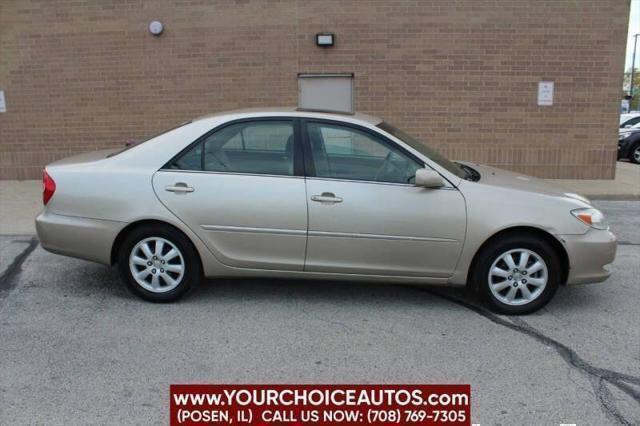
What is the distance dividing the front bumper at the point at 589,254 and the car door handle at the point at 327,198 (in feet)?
5.70

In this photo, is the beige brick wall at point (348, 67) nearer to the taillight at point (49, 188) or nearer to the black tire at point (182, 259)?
the taillight at point (49, 188)

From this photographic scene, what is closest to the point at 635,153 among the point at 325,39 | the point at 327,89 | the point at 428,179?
the point at 327,89

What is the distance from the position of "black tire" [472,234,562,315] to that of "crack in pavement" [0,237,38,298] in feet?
13.2

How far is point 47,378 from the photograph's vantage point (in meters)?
3.47

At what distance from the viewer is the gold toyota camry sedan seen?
14.4ft

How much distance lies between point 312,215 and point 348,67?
6.48 m

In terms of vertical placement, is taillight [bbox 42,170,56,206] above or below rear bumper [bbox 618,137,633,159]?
above

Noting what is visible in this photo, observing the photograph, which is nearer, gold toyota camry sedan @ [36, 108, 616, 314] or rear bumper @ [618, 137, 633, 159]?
gold toyota camry sedan @ [36, 108, 616, 314]

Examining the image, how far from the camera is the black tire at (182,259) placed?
453 cm

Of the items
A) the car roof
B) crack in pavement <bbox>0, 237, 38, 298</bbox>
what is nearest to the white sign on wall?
the car roof

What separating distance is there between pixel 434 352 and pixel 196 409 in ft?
5.42

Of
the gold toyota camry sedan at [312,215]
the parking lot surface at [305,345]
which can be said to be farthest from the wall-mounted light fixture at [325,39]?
the parking lot surface at [305,345]

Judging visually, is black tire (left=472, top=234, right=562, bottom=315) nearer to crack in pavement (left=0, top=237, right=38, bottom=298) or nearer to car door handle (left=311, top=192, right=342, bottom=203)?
car door handle (left=311, top=192, right=342, bottom=203)

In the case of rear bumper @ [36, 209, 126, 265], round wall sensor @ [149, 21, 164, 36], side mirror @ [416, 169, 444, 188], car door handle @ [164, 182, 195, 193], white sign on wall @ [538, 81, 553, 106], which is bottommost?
rear bumper @ [36, 209, 126, 265]
